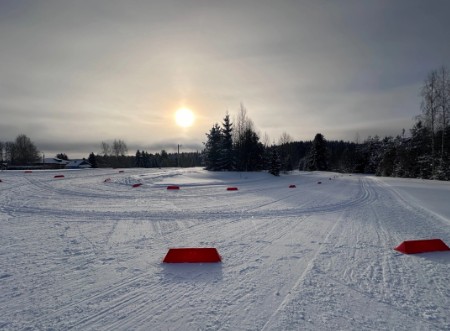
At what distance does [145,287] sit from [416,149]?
49775mm

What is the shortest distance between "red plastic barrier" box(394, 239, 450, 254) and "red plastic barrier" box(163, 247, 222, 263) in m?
3.94

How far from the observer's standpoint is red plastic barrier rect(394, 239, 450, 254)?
208 inches

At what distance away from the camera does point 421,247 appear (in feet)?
17.6

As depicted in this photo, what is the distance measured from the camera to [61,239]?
6047 mm

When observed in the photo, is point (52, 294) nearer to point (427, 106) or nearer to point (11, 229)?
point (11, 229)

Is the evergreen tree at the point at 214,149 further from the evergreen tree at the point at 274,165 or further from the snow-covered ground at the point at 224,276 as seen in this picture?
the snow-covered ground at the point at 224,276

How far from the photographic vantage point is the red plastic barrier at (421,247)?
528 centimetres

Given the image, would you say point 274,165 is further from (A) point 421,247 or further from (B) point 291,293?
(B) point 291,293

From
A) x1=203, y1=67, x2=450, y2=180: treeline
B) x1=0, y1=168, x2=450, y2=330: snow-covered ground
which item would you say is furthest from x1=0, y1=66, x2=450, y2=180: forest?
x1=0, y1=168, x2=450, y2=330: snow-covered ground

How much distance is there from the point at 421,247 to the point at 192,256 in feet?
16.0

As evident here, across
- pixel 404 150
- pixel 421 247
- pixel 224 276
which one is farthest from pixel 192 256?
pixel 404 150

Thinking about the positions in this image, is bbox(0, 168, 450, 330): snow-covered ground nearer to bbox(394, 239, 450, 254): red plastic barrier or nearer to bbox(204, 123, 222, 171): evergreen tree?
bbox(394, 239, 450, 254): red plastic barrier

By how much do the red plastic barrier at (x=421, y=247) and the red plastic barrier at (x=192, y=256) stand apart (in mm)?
3943

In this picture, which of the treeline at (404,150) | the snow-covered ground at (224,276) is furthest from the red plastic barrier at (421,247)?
the treeline at (404,150)
